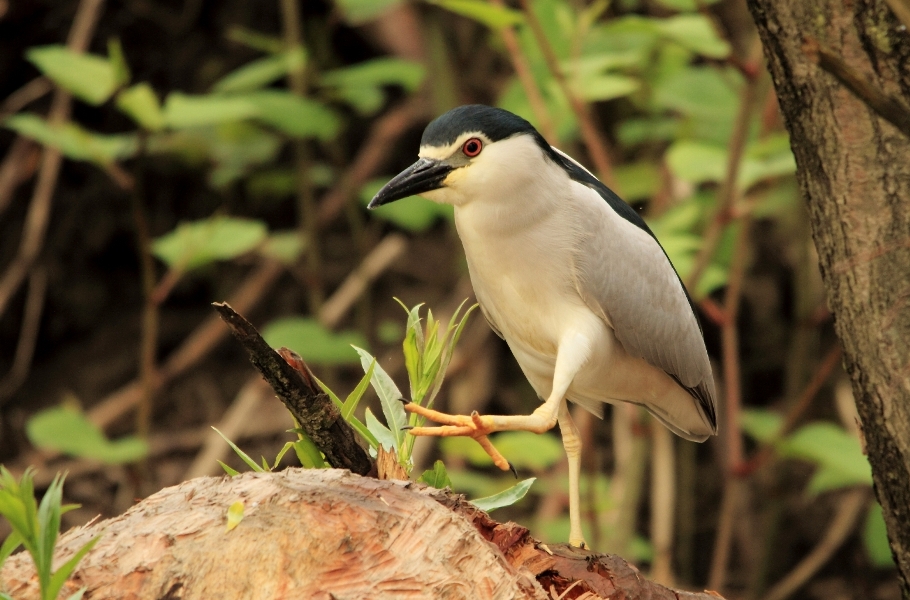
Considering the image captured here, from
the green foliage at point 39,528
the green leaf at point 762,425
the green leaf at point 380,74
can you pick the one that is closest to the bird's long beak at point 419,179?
the green foliage at point 39,528

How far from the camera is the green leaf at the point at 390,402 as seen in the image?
186 cm

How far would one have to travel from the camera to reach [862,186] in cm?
187

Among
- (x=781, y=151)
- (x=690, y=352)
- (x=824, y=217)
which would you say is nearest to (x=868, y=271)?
(x=824, y=217)

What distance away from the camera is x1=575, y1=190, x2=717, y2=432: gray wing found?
2.40 meters

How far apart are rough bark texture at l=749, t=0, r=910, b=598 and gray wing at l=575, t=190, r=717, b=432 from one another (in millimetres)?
582

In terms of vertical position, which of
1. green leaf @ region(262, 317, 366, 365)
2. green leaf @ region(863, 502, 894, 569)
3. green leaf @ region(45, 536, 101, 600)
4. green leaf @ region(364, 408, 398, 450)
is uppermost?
green leaf @ region(45, 536, 101, 600)

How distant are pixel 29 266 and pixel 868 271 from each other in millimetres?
3582

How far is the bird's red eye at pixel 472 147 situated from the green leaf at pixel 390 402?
0.60 m

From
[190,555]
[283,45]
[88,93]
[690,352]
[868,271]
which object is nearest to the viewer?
[190,555]

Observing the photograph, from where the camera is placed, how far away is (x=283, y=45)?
3.86 metres

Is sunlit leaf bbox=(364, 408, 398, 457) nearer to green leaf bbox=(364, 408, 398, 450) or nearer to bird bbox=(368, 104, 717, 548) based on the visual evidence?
green leaf bbox=(364, 408, 398, 450)

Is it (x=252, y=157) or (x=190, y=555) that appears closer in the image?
(x=190, y=555)

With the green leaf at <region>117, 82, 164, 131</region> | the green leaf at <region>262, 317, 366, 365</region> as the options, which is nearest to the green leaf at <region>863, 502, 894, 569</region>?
the green leaf at <region>262, 317, 366, 365</region>

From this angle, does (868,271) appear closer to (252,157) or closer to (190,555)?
(190,555)
